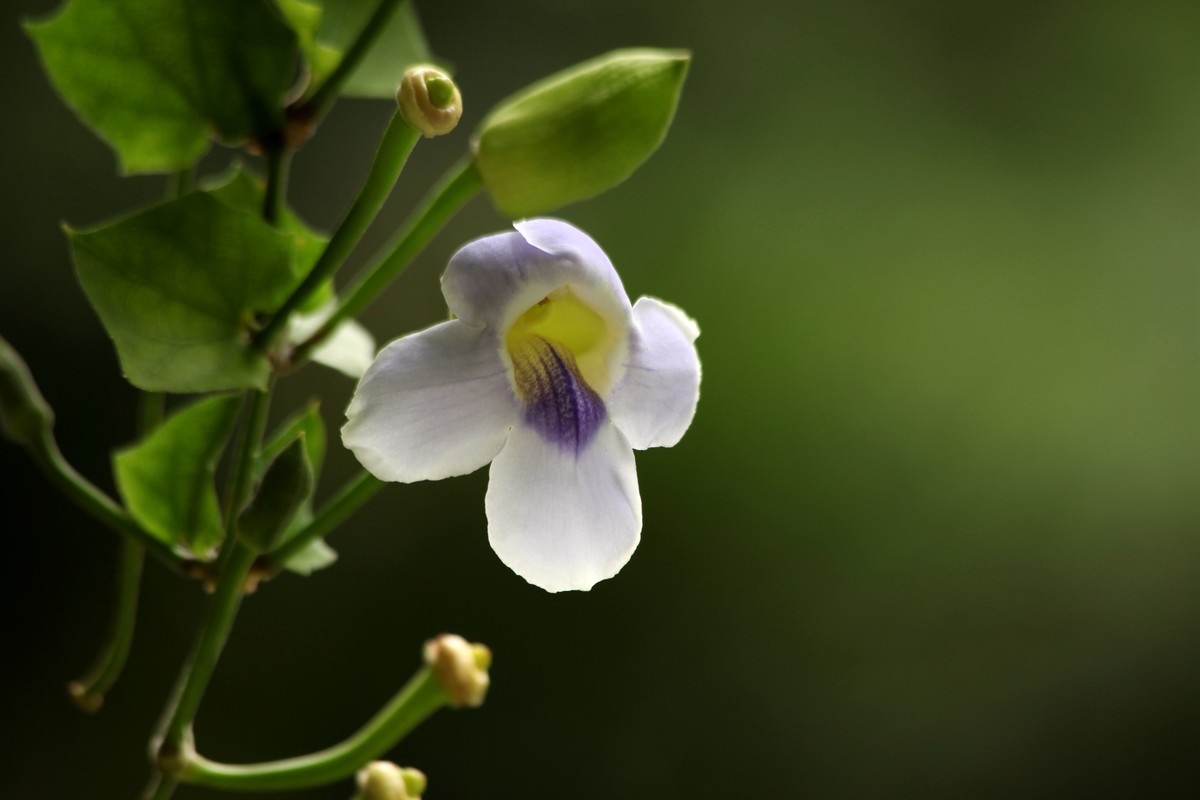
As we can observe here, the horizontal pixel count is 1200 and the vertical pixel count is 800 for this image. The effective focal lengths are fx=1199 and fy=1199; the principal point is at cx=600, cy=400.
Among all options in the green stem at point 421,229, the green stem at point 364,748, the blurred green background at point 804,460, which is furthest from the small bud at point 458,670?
the blurred green background at point 804,460

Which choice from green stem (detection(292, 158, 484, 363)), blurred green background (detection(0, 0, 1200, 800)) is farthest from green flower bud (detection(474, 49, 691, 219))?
blurred green background (detection(0, 0, 1200, 800))

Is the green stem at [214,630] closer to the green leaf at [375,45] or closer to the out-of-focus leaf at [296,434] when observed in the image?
the out-of-focus leaf at [296,434]

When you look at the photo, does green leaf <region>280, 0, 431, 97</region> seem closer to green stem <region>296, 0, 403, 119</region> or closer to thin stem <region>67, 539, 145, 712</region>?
green stem <region>296, 0, 403, 119</region>

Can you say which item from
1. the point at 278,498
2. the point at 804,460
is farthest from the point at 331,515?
the point at 804,460

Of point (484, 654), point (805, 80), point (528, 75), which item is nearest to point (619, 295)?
point (484, 654)

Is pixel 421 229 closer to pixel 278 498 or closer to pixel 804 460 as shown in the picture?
pixel 278 498

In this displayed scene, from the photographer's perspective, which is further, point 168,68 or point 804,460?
point 804,460

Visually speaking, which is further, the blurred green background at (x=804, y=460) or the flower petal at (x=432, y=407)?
the blurred green background at (x=804, y=460)
